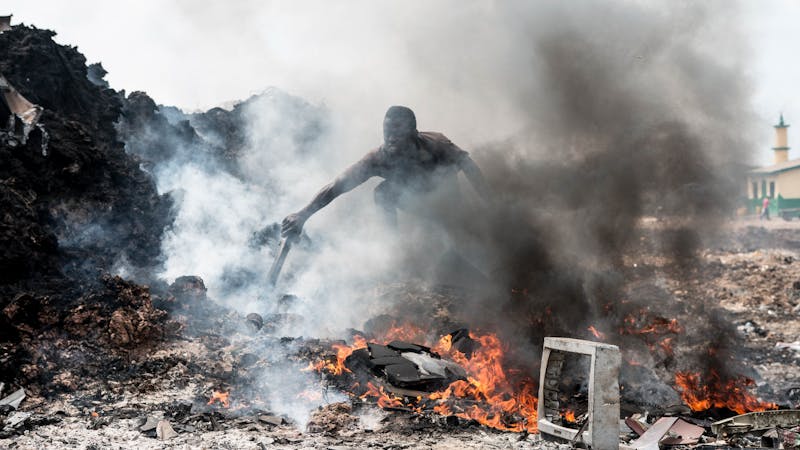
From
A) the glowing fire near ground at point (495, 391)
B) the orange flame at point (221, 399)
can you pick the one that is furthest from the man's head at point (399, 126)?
the orange flame at point (221, 399)

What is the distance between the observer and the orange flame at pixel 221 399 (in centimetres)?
681

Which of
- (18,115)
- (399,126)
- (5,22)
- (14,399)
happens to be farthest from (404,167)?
(5,22)

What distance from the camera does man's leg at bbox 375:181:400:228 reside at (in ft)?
35.4

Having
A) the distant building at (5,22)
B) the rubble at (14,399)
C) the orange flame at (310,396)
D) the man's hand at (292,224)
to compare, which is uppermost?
Result: the distant building at (5,22)

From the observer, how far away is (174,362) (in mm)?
7555

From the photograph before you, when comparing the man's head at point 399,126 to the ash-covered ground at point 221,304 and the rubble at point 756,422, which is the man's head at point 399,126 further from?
the rubble at point 756,422

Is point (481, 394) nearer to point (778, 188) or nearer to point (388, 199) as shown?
point (388, 199)

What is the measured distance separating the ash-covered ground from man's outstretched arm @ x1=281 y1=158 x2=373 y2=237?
155cm

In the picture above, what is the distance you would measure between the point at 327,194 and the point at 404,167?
4.83ft

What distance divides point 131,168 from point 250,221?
3.09 metres

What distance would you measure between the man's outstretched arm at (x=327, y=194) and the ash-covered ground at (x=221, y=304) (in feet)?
5.09

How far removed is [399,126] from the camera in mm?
9766

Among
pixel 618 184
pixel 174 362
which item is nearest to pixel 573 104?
pixel 618 184

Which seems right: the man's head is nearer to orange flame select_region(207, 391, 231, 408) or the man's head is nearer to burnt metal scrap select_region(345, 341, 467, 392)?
burnt metal scrap select_region(345, 341, 467, 392)
